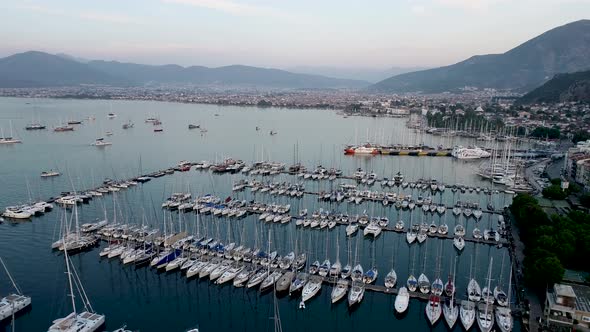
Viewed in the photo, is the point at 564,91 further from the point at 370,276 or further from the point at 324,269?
the point at 324,269

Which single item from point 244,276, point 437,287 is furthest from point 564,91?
point 244,276

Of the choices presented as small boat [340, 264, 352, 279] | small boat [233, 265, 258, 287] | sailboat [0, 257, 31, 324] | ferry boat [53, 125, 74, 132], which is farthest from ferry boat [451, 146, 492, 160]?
ferry boat [53, 125, 74, 132]

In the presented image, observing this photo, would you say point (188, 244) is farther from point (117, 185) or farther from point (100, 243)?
point (117, 185)

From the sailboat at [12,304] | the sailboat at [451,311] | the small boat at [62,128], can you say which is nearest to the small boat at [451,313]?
the sailboat at [451,311]

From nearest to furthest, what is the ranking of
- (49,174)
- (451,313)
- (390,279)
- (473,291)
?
(451,313) < (473,291) < (390,279) < (49,174)

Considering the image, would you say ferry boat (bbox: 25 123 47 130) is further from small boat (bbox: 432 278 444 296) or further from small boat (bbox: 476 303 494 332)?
small boat (bbox: 476 303 494 332)

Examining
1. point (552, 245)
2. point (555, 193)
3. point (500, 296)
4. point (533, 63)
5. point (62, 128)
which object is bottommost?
point (500, 296)

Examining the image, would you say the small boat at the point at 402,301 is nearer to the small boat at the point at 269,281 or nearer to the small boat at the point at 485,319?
the small boat at the point at 485,319
